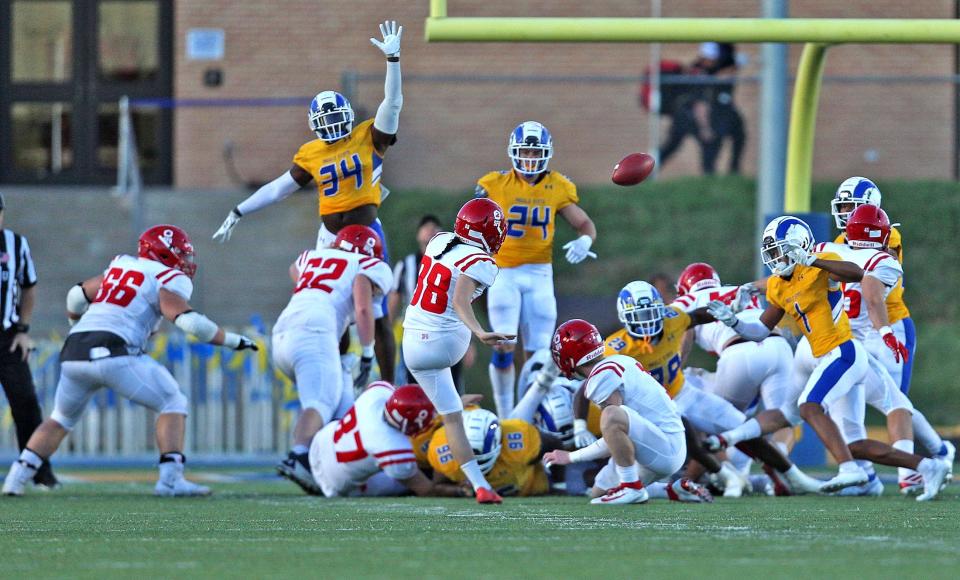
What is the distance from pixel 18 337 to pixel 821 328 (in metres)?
4.76

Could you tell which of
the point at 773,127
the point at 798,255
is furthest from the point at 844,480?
the point at 773,127

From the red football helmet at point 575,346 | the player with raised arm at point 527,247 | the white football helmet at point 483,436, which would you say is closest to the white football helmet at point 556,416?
the player with raised arm at point 527,247

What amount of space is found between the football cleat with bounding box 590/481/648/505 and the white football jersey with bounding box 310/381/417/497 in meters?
1.16

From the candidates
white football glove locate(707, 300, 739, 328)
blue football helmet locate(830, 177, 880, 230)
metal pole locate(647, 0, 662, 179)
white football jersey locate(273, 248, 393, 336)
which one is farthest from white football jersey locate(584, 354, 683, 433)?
metal pole locate(647, 0, 662, 179)

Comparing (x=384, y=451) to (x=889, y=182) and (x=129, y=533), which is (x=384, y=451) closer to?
(x=129, y=533)

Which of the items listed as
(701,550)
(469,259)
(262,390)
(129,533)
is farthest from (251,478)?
(701,550)

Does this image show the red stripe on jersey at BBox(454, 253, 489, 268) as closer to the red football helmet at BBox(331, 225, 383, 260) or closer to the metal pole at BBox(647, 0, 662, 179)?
the red football helmet at BBox(331, 225, 383, 260)

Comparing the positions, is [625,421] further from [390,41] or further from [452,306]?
[390,41]

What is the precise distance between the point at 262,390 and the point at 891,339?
6.64 m

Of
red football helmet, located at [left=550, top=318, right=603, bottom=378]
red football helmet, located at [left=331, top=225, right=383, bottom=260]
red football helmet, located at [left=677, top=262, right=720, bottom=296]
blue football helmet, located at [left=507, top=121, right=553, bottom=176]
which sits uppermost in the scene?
blue football helmet, located at [left=507, top=121, right=553, bottom=176]

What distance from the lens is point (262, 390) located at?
13.9 meters

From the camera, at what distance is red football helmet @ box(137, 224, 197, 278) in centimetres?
905

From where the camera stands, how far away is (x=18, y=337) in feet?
32.6

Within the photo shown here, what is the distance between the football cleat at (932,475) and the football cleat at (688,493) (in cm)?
107
